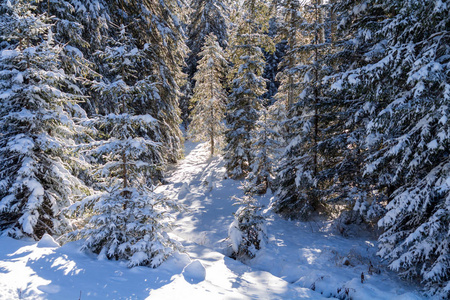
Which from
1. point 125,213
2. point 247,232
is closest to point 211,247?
point 247,232

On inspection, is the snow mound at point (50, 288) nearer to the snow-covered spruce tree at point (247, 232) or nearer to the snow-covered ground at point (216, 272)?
the snow-covered ground at point (216, 272)

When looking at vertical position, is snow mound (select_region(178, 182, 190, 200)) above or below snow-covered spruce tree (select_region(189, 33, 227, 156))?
below

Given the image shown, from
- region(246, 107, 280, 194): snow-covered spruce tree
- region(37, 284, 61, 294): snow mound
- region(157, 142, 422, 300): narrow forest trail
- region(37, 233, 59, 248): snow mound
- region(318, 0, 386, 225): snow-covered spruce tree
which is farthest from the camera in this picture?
region(246, 107, 280, 194): snow-covered spruce tree

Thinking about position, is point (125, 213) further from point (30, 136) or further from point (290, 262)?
point (290, 262)

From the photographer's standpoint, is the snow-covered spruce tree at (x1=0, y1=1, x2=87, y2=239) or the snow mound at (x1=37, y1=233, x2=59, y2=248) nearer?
the snow mound at (x1=37, y1=233, x2=59, y2=248)

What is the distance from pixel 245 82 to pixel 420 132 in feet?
34.6

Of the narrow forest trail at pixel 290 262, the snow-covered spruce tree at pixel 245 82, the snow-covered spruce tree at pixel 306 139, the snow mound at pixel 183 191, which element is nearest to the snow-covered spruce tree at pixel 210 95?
the snow-covered spruce tree at pixel 245 82

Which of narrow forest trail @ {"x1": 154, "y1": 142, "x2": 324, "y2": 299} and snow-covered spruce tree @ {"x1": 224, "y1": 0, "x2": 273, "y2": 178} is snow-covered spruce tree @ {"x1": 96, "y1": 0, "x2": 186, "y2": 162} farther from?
snow-covered spruce tree @ {"x1": 224, "y1": 0, "x2": 273, "y2": 178}

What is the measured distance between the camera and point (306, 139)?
10000mm

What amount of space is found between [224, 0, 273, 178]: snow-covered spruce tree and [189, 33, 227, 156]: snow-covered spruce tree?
6.98 m

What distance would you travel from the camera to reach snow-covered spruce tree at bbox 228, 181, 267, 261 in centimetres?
783

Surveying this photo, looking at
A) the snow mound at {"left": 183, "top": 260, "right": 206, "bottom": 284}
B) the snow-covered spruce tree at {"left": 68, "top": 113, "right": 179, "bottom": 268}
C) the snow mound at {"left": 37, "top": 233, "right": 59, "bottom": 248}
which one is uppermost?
the snow-covered spruce tree at {"left": 68, "top": 113, "right": 179, "bottom": 268}

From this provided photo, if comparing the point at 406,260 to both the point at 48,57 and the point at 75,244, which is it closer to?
the point at 75,244

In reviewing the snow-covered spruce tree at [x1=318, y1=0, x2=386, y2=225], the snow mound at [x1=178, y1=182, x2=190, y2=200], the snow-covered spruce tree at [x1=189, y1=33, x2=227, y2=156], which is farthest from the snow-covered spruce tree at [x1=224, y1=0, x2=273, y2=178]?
the snow-covered spruce tree at [x1=189, y1=33, x2=227, y2=156]
